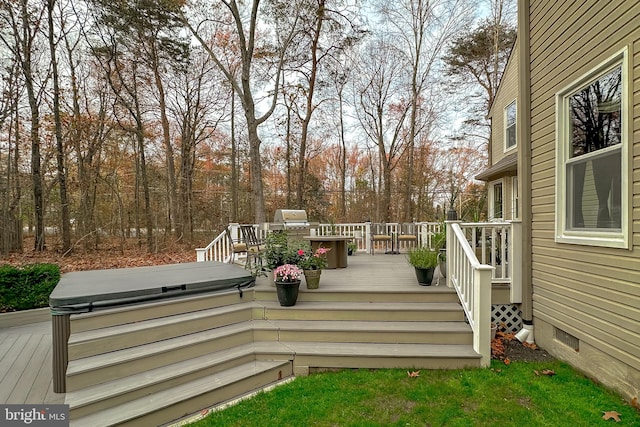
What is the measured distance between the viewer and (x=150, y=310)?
305 cm

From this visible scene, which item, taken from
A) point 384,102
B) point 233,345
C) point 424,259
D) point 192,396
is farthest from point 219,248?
point 384,102

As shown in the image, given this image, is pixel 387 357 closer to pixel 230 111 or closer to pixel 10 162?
pixel 10 162

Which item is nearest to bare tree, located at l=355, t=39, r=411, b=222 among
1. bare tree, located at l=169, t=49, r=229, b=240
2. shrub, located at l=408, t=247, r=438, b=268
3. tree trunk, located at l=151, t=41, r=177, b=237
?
bare tree, located at l=169, t=49, r=229, b=240

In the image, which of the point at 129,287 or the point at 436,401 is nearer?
the point at 436,401

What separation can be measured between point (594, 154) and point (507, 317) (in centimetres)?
223

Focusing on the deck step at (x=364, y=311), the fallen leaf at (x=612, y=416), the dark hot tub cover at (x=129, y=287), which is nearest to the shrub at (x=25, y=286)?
the dark hot tub cover at (x=129, y=287)

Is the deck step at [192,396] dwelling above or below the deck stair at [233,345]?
below

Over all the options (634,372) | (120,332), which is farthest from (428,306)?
(120,332)

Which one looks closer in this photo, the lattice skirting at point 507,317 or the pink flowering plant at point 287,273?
the pink flowering plant at point 287,273

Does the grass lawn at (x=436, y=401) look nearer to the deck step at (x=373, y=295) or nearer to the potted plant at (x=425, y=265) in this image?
the deck step at (x=373, y=295)

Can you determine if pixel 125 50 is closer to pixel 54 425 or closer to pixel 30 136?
pixel 30 136

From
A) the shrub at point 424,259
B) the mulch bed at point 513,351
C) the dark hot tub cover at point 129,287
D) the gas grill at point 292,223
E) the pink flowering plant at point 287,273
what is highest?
the gas grill at point 292,223

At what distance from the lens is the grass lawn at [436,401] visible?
222 centimetres

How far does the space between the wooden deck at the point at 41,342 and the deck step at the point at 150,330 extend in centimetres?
45
